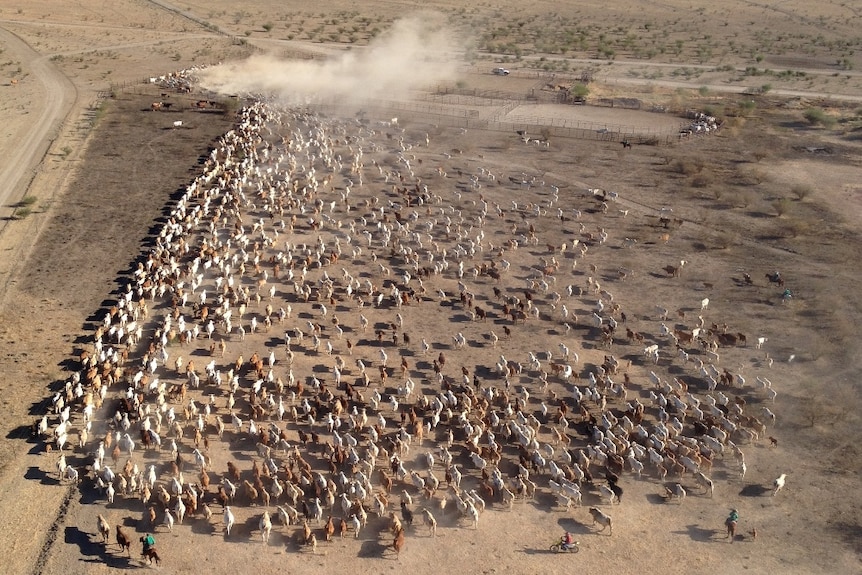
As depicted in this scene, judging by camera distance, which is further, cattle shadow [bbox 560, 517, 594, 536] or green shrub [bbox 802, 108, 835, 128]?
green shrub [bbox 802, 108, 835, 128]

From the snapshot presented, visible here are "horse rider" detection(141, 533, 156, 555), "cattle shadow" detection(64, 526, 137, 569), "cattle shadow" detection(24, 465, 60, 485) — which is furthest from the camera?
"cattle shadow" detection(24, 465, 60, 485)

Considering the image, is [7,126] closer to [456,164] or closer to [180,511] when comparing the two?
[456,164]

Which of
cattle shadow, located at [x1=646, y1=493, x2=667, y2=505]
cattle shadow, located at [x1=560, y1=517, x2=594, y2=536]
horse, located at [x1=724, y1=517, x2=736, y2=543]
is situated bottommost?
cattle shadow, located at [x1=560, y1=517, x2=594, y2=536]

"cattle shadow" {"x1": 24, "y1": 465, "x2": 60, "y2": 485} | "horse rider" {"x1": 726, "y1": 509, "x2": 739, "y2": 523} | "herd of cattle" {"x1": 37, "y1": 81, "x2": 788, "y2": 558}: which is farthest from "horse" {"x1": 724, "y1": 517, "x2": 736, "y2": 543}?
"cattle shadow" {"x1": 24, "y1": 465, "x2": 60, "y2": 485}

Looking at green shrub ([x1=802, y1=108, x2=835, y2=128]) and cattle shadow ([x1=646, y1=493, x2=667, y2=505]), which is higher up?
green shrub ([x1=802, y1=108, x2=835, y2=128])

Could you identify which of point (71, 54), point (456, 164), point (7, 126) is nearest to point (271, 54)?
point (71, 54)

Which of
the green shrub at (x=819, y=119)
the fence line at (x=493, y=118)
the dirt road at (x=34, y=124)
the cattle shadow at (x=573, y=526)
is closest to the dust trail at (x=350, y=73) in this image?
the fence line at (x=493, y=118)

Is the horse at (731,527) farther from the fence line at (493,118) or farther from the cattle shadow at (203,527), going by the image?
the fence line at (493,118)

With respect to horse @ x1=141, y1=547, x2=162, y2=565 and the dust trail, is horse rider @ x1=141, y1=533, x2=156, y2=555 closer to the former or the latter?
horse @ x1=141, y1=547, x2=162, y2=565
